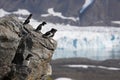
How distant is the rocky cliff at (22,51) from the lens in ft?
60.7

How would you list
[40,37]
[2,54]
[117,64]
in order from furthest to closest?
1. [117,64]
2. [40,37]
3. [2,54]

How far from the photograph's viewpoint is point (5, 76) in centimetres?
1848

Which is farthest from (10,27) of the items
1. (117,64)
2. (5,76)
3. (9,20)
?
(117,64)

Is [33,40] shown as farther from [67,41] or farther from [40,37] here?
[67,41]

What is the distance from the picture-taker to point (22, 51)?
1917 cm

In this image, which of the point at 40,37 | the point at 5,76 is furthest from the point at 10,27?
the point at 5,76

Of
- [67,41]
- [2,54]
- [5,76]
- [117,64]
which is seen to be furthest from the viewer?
[67,41]

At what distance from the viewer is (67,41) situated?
192500mm

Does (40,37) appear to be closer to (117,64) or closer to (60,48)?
(117,64)

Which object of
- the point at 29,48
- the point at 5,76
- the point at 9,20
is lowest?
the point at 5,76

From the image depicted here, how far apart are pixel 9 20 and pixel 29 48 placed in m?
1.75

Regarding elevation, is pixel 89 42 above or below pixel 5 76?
above

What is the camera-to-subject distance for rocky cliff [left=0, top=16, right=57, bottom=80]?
1852cm

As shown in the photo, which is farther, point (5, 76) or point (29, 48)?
point (29, 48)
